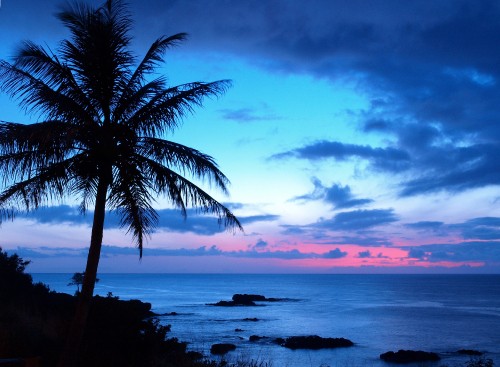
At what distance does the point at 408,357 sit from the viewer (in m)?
39.8

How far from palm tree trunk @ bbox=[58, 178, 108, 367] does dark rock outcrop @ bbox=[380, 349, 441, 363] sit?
33495 mm

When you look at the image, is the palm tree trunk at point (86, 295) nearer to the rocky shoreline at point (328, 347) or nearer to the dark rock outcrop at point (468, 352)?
the rocky shoreline at point (328, 347)

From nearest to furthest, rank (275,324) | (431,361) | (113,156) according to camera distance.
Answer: (113,156), (431,361), (275,324)

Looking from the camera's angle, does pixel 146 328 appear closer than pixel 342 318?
Yes

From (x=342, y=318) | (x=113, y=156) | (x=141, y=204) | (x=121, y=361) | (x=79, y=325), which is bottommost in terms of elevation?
(x=342, y=318)

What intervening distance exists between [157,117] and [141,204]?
81.7 inches

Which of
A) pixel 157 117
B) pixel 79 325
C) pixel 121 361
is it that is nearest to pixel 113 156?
pixel 157 117

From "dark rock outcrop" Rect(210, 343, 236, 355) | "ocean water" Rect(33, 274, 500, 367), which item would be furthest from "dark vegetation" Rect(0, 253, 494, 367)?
"dark rock outcrop" Rect(210, 343, 236, 355)

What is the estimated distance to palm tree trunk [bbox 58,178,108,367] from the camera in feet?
33.4

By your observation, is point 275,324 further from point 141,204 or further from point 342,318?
point 141,204

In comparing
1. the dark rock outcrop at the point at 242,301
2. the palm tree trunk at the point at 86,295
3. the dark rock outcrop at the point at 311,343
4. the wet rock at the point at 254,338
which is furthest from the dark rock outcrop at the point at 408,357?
the dark rock outcrop at the point at 242,301

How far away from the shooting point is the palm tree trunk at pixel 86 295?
33.4ft

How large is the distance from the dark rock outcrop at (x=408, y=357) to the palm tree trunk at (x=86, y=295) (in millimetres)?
33495

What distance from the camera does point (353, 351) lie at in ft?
145
